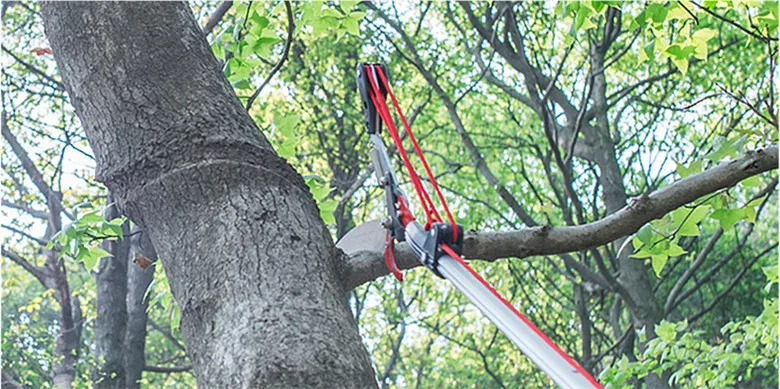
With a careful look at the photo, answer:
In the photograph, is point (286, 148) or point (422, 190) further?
point (286, 148)

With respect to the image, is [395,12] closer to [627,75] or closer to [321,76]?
[321,76]

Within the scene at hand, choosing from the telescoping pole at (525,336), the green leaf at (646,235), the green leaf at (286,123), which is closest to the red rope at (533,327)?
the telescoping pole at (525,336)

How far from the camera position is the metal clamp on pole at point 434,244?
114cm

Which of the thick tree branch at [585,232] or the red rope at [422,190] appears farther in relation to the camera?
the thick tree branch at [585,232]

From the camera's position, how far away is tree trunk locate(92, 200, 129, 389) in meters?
7.77

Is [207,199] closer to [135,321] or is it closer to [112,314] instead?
[112,314]

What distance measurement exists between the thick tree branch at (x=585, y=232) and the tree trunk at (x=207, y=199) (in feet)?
0.43

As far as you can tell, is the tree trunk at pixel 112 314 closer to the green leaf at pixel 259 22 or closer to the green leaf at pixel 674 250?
the green leaf at pixel 259 22

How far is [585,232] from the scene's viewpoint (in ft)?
5.62

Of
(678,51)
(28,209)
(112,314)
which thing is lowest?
(678,51)

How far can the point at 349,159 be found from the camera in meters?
9.48

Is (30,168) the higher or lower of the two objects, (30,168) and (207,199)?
the higher

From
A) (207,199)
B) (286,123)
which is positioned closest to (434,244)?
(207,199)

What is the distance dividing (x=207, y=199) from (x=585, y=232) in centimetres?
73
